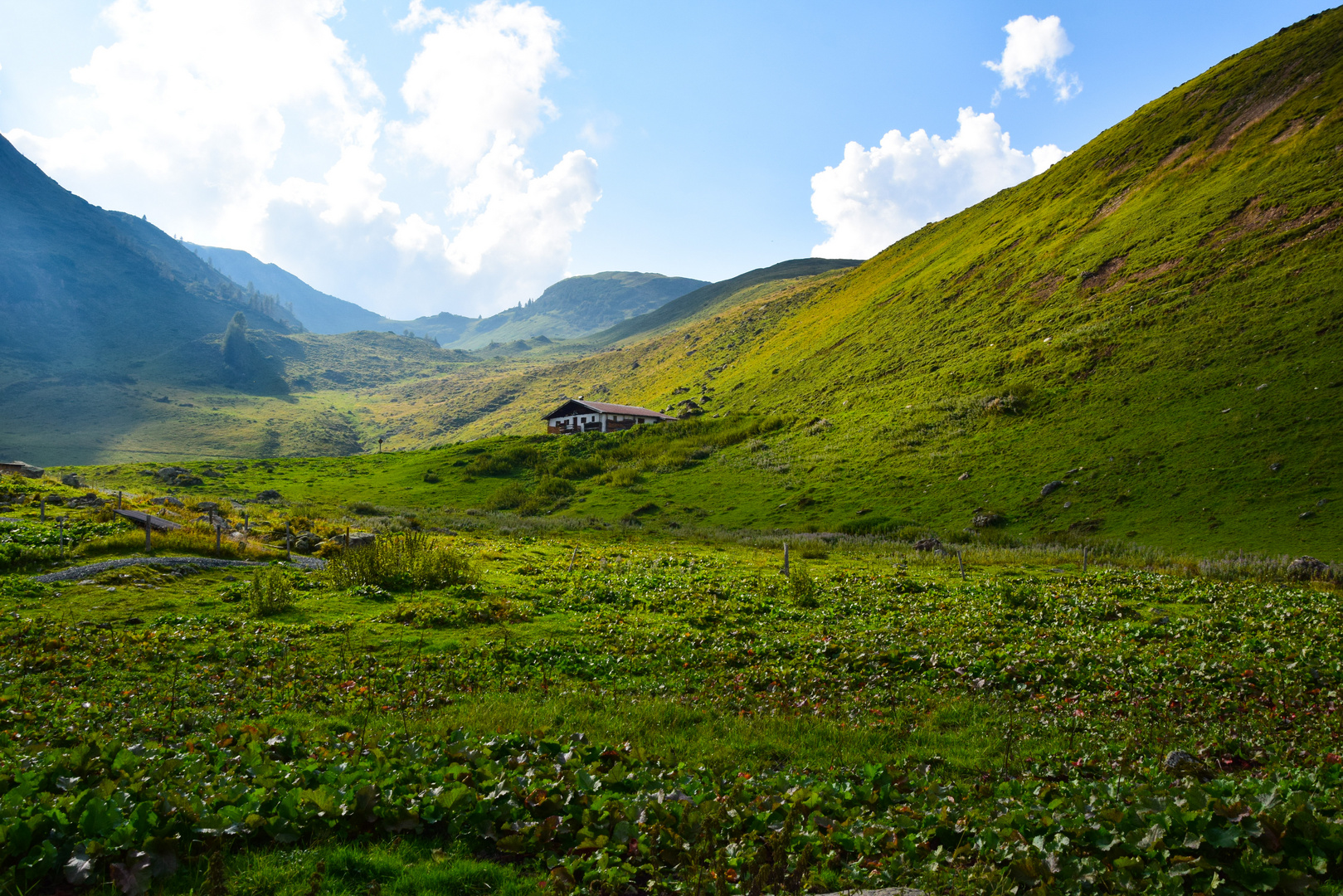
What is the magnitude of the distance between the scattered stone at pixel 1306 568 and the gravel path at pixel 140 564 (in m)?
44.3

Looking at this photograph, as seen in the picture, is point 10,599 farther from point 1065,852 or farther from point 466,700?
point 1065,852

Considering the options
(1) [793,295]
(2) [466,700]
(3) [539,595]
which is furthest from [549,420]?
(2) [466,700]

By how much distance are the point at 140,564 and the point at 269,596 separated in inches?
284

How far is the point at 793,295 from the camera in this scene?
189m

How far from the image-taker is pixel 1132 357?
64125 millimetres

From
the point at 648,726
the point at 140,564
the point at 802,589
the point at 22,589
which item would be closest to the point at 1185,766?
the point at 648,726

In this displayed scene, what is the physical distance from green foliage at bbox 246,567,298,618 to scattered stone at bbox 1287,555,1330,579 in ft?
138

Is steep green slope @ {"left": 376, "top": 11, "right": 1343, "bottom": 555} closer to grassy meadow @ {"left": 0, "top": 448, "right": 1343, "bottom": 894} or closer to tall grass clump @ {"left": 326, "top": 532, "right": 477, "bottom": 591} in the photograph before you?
grassy meadow @ {"left": 0, "top": 448, "right": 1343, "bottom": 894}

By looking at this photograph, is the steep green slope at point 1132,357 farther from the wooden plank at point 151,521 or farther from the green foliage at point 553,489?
the wooden plank at point 151,521

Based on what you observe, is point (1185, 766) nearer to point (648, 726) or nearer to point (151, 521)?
point (648, 726)

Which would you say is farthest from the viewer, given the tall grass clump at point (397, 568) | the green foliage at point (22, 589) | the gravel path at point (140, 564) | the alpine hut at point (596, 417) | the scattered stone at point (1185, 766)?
the alpine hut at point (596, 417)

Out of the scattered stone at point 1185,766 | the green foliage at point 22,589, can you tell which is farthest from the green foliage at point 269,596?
the scattered stone at point 1185,766

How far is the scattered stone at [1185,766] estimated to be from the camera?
916 centimetres

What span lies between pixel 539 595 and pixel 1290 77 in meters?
128
